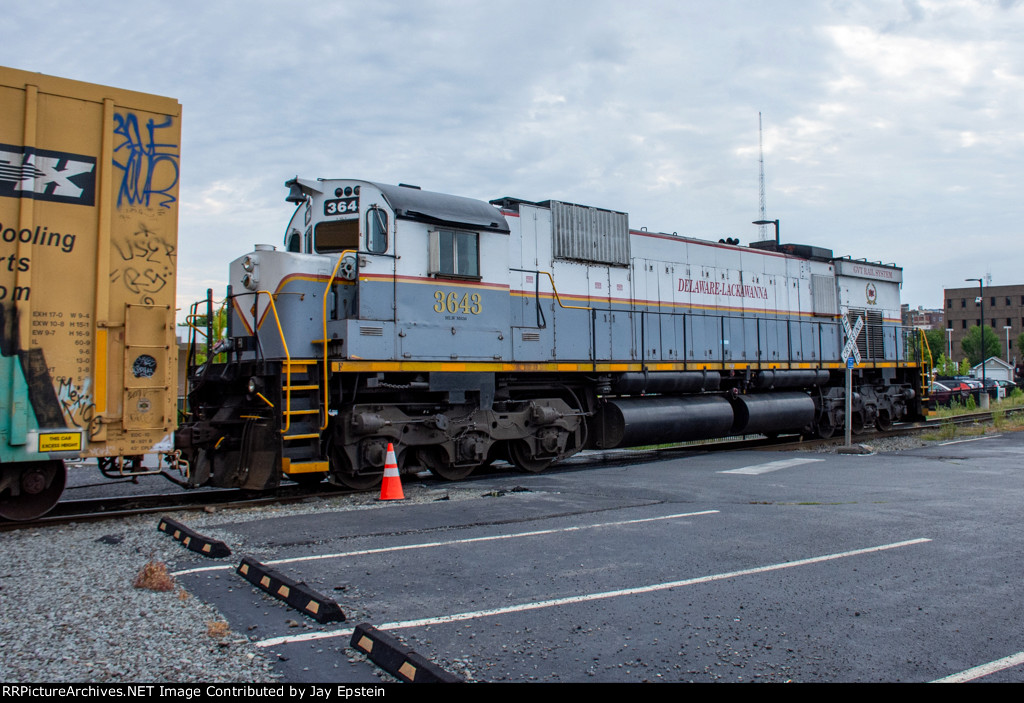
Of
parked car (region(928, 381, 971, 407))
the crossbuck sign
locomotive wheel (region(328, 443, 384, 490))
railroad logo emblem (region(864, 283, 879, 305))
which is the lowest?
locomotive wheel (region(328, 443, 384, 490))

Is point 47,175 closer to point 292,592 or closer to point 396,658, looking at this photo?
point 292,592

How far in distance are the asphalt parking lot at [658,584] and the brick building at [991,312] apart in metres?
97.1

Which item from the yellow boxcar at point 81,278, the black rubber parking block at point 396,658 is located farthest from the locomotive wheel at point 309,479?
the black rubber parking block at point 396,658

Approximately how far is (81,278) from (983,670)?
762 centimetres

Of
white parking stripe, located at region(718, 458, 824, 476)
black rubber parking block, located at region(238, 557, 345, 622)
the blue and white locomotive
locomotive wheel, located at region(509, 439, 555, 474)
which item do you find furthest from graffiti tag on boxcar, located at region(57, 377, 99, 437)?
white parking stripe, located at region(718, 458, 824, 476)

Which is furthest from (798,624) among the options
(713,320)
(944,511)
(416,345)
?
(713,320)

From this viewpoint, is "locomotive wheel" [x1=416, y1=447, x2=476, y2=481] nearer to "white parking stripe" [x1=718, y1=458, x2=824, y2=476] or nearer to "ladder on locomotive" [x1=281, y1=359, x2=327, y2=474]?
"ladder on locomotive" [x1=281, y1=359, x2=327, y2=474]

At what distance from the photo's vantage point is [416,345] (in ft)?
32.5

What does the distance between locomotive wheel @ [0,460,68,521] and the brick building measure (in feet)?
332

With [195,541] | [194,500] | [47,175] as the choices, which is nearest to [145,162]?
[47,175]

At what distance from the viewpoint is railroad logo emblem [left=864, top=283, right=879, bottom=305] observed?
1886 centimetres

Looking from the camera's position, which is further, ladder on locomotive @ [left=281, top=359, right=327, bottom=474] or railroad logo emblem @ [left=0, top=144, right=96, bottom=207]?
ladder on locomotive @ [left=281, top=359, right=327, bottom=474]
